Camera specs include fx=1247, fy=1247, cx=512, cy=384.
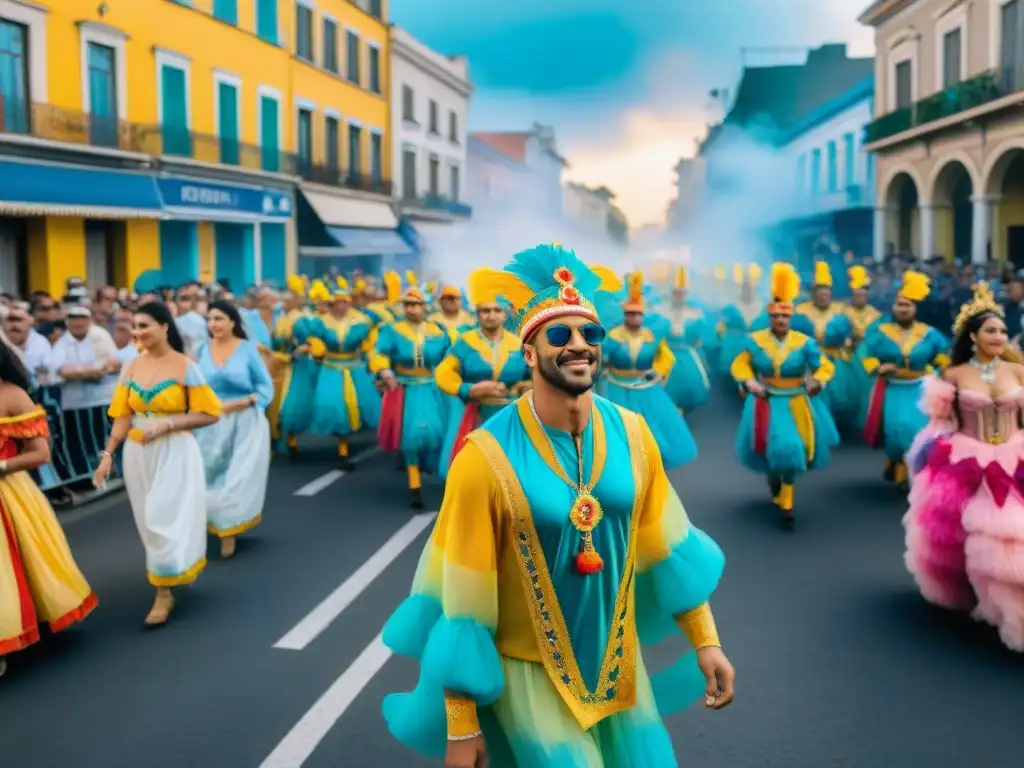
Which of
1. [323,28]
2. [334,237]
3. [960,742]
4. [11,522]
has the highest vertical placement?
[323,28]

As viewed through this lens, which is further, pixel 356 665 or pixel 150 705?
pixel 356 665

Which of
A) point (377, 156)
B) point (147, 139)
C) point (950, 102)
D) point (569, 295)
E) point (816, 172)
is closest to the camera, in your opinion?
point (569, 295)

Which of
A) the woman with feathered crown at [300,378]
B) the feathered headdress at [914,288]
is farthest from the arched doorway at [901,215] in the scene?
the woman with feathered crown at [300,378]

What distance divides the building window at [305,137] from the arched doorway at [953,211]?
1758cm

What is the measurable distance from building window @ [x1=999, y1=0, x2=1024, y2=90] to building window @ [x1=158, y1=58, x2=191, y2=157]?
58.8ft

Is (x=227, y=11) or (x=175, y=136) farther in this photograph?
(x=227, y=11)

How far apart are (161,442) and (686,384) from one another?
988cm

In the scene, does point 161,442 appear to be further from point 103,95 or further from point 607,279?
point 103,95

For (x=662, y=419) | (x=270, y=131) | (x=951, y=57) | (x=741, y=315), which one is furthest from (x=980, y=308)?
(x=270, y=131)

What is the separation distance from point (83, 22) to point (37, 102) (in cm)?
267

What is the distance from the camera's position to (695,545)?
12.3 ft

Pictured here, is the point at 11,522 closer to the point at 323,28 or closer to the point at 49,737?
the point at 49,737

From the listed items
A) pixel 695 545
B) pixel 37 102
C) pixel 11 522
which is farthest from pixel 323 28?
pixel 695 545

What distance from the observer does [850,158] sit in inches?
1799
